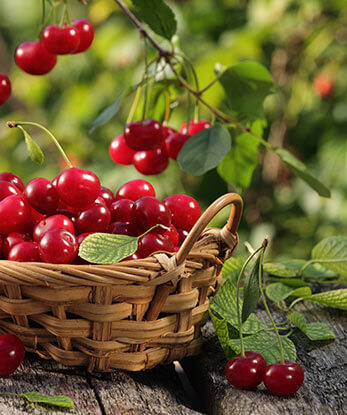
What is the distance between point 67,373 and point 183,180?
1.21 metres

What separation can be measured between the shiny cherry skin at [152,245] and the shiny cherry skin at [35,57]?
36 centimetres

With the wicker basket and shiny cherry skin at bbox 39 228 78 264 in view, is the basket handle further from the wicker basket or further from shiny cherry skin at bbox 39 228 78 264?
shiny cherry skin at bbox 39 228 78 264

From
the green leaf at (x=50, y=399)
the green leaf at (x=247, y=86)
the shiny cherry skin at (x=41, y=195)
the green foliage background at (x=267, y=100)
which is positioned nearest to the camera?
the green leaf at (x=50, y=399)

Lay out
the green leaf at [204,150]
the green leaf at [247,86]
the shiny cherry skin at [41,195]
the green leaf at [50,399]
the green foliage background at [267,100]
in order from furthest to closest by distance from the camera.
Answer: the green foliage background at [267,100]
the green leaf at [247,86]
the green leaf at [204,150]
the shiny cherry skin at [41,195]
the green leaf at [50,399]

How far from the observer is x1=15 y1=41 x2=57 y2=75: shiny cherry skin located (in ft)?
2.81

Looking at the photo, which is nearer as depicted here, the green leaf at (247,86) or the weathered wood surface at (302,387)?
the weathered wood surface at (302,387)

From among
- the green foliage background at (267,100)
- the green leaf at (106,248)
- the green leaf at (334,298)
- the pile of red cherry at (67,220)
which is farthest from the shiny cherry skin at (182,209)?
the green foliage background at (267,100)

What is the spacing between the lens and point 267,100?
1.79 m

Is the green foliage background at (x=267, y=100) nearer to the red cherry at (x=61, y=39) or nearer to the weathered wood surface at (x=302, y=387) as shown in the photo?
the red cherry at (x=61, y=39)

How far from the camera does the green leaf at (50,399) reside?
22.4 inches

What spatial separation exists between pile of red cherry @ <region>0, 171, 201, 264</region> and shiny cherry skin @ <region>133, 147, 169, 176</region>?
188 millimetres

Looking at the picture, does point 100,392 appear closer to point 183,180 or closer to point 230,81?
point 230,81

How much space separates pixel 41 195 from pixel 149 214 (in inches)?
5.1

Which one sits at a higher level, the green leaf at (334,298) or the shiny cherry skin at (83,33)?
the shiny cherry skin at (83,33)
